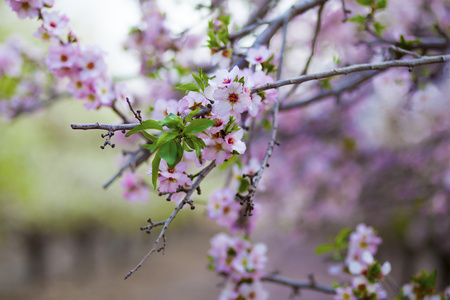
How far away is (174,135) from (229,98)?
5.6 inches

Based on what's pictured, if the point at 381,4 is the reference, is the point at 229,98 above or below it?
below

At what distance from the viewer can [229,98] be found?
0.76 metres

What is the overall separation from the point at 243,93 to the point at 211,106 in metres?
0.08

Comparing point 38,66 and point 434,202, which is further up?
point 38,66

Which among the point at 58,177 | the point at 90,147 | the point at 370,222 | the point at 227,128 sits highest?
the point at 90,147

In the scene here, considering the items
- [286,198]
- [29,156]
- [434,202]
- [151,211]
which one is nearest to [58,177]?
[29,156]

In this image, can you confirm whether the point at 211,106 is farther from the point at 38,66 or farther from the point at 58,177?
the point at 58,177

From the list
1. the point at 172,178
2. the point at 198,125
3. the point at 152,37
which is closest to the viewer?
the point at 198,125

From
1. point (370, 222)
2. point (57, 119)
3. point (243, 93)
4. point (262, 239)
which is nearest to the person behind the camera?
point (243, 93)

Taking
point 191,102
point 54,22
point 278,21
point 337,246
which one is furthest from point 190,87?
point 337,246

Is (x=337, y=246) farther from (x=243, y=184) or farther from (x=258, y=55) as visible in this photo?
(x=258, y=55)

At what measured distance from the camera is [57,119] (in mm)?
7852

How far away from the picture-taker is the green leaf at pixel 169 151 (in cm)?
71

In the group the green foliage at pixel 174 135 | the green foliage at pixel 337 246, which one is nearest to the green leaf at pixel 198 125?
the green foliage at pixel 174 135
